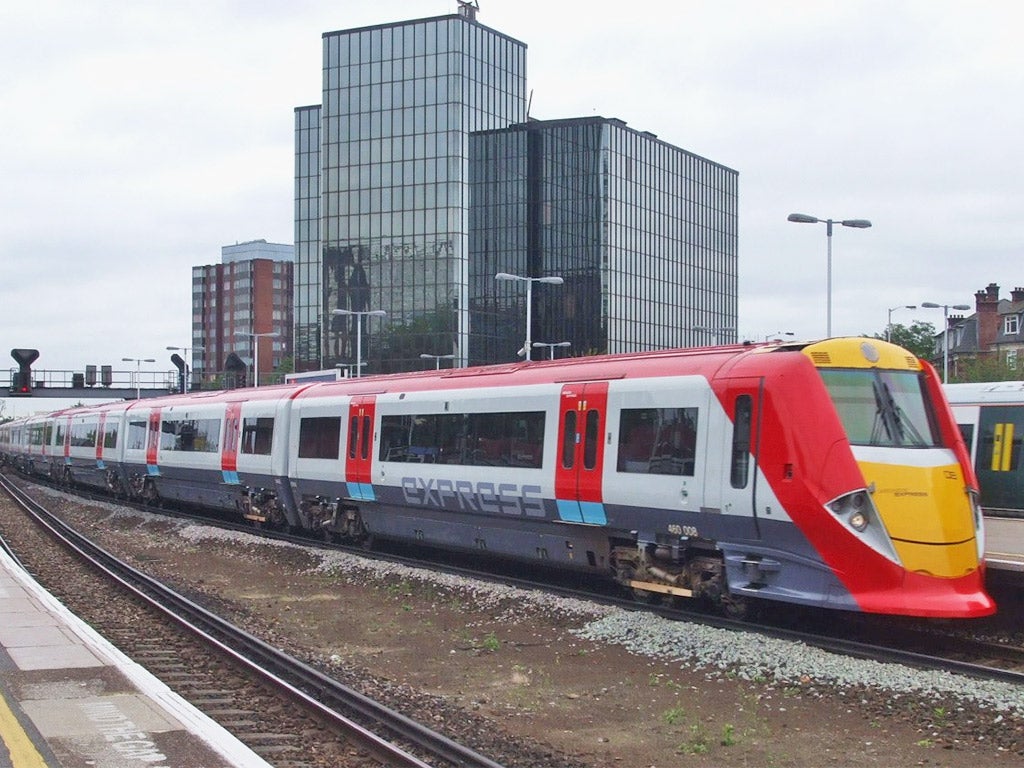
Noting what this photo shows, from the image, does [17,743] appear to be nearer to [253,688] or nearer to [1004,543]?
[253,688]

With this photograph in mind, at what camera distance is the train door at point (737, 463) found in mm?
13586

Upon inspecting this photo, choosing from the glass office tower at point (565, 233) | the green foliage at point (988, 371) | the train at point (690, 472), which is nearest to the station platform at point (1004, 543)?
the train at point (690, 472)

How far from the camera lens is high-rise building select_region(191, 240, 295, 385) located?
172300 mm

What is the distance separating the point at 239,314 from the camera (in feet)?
574

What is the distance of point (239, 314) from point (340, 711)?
169015 millimetres

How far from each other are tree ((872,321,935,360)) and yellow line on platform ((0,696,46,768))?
182ft

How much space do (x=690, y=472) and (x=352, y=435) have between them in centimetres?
953

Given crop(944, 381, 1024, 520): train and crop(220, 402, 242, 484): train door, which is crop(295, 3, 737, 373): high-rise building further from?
crop(944, 381, 1024, 520): train

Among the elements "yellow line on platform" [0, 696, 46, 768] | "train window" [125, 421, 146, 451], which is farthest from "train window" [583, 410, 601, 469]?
"train window" [125, 421, 146, 451]

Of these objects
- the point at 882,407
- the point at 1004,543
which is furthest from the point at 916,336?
the point at 882,407

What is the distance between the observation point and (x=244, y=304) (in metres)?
174

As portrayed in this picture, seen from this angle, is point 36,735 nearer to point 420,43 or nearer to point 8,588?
point 8,588

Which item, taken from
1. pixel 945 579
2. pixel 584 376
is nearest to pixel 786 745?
pixel 945 579

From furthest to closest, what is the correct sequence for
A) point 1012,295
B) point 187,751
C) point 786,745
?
point 1012,295
point 786,745
point 187,751
